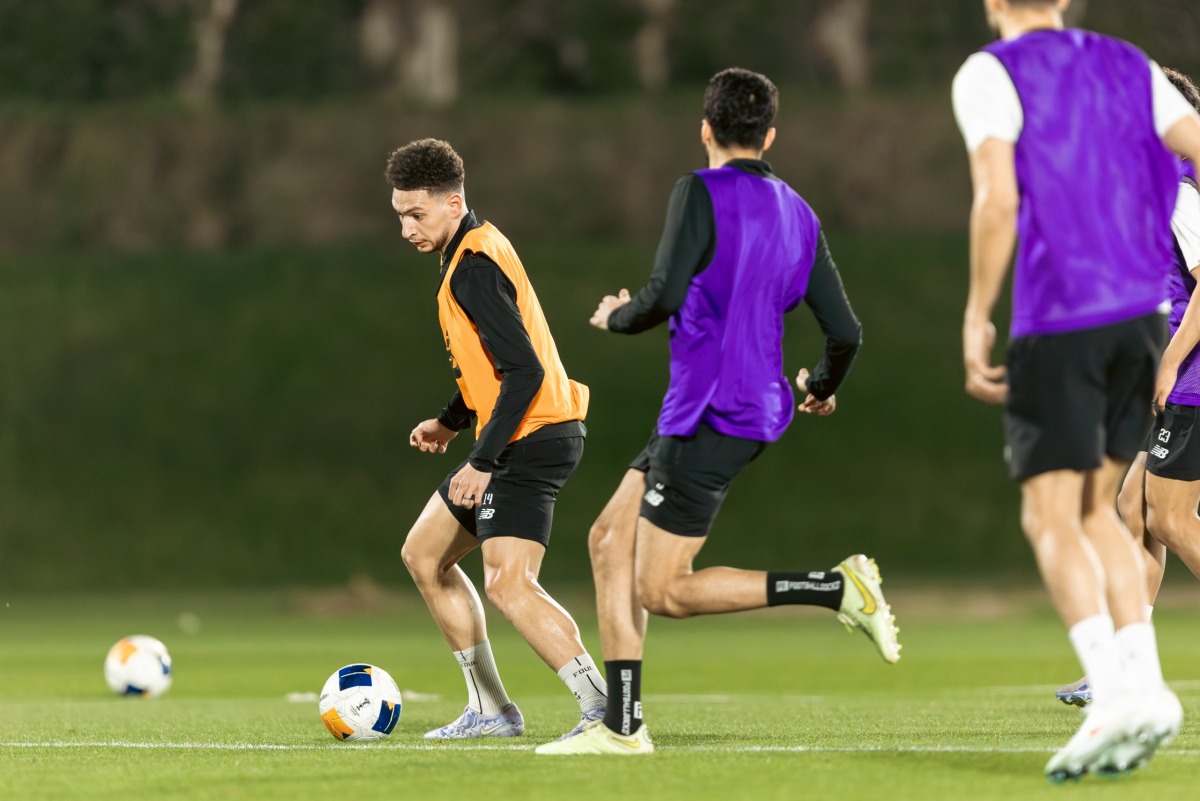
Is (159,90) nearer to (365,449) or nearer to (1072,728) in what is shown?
(365,449)

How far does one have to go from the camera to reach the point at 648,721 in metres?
7.26

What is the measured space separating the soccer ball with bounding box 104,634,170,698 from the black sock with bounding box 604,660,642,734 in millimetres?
5191

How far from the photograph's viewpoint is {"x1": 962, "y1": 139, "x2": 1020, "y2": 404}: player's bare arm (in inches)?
182

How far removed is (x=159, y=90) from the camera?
2652 centimetres

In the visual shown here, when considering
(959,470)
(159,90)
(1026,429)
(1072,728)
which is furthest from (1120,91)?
(159,90)

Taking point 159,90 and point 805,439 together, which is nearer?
point 805,439

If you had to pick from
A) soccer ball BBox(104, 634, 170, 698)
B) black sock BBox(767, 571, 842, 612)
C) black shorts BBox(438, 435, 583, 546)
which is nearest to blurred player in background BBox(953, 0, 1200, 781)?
black sock BBox(767, 571, 842, 612)

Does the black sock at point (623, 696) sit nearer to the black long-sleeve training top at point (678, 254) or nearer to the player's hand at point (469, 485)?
the player's hand at point (469, 485)

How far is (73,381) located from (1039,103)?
20.1 m

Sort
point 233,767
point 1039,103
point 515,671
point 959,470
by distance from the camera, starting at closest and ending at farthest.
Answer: point 1039,103, point 233,767, point 515,671, point 959,470

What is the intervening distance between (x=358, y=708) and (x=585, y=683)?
969 mm

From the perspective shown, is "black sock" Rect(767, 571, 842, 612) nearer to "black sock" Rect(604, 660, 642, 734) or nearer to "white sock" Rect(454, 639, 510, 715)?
"black sock" Rect(604, 660, 642, 734)

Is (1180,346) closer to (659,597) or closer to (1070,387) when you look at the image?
(1070,387)

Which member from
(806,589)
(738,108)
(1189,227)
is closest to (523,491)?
(806,589)
